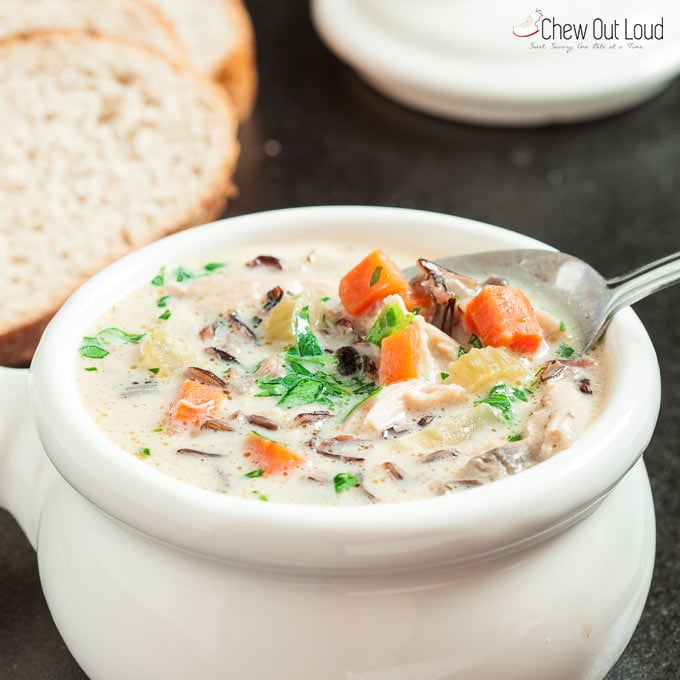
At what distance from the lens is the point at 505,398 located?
1729 mm

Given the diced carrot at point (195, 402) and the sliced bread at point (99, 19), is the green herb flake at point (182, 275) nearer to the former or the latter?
the diced carrot at point (195, 402)

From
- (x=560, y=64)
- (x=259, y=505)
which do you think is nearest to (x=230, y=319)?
(x=259, y=505)

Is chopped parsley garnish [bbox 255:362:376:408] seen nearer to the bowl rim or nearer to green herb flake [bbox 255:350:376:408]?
green herb flake [bbox 255:350:376:408]

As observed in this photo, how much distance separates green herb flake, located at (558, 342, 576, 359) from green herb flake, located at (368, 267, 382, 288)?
13.1 inches

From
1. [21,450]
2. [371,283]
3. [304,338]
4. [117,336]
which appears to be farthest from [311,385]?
[21,450]

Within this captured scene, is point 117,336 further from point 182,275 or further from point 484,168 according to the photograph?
point 484,168

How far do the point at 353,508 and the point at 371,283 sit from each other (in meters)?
0.60

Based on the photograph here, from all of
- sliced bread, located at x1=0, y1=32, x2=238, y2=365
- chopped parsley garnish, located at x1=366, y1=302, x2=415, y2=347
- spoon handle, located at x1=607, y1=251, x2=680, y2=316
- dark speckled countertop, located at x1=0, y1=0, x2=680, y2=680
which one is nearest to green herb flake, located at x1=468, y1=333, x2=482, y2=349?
chopped parsley garnish, located at x1=366, y1=302, x2=415, y2=347

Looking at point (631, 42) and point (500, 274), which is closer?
point (500, 274)

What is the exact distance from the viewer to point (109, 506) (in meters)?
1.52

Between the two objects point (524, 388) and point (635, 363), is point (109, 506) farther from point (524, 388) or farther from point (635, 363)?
point (635, 363)

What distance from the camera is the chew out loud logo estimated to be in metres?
3.56

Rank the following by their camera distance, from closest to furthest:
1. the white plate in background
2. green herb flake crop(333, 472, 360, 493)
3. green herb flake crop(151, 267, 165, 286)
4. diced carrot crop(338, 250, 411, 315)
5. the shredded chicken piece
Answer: green herb flake crop(333, 472, 360, 493) < the shredded chicken piece < diced carrot crop(338, 250, 411, 315) < green herb flake crop(151, 267, 165, 286) < the white plate in background

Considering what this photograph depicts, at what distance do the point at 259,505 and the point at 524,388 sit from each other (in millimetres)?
537
